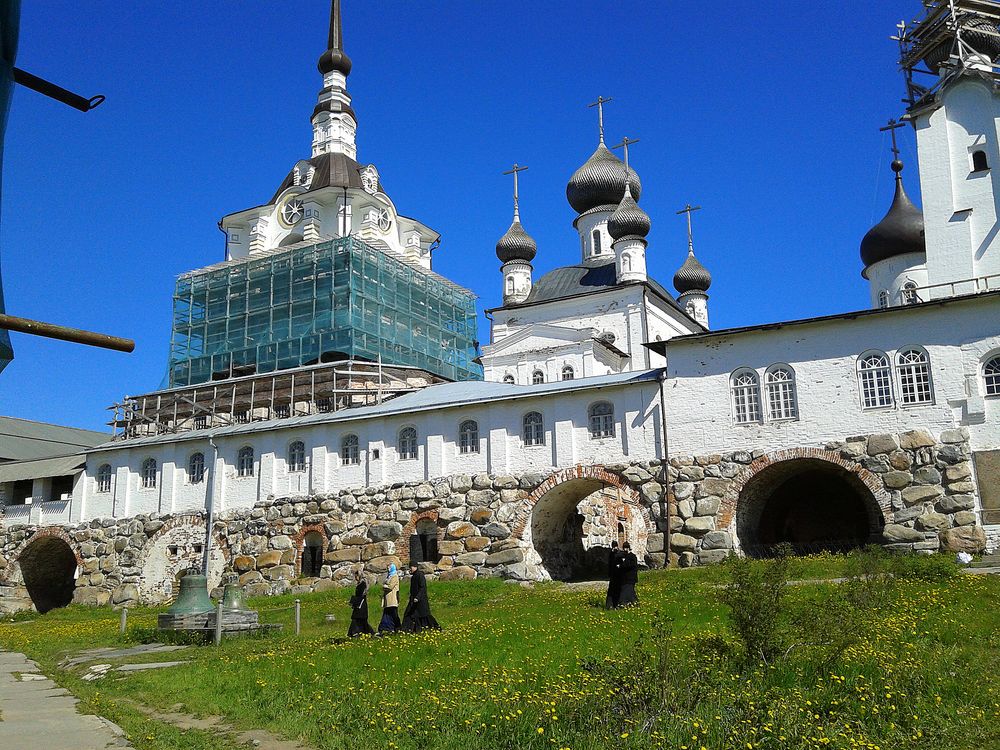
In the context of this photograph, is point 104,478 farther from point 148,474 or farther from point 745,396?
point 745,396

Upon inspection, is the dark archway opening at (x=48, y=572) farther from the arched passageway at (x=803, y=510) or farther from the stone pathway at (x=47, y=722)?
the stone pathway at (x=47, y=722)

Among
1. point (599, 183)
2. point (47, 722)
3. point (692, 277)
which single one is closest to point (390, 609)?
point (47, 722)

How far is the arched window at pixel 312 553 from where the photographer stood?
29234mm

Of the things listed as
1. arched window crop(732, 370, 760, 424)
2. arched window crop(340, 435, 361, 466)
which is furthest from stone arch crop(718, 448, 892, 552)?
arched window crop(340, 435, 361, 466)

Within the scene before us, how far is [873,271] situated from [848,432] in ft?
50.4

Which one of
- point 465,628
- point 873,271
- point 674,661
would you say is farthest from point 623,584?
point 873,271

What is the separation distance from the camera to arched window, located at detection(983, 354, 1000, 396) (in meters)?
22.1

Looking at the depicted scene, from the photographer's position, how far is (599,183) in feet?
151

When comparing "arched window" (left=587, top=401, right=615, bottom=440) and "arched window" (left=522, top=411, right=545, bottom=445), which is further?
"arched window" (left=522, top=411, right=545, bottom=445)

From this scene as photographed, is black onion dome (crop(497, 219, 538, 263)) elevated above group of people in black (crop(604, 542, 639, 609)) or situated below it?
above

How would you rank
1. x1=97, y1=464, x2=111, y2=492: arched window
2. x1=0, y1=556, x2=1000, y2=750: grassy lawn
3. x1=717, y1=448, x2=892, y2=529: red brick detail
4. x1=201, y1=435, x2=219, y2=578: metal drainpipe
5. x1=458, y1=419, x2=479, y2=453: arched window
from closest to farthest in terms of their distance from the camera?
x1=0, y1=556, x2=1000, y2=750: grassy lawn
x1=717, y1=448, x2=892, y2=529: red brick detail
x1=458, y1=419, x2=479, y2=453: arched window
x1=201, y1=435, x2=219, y2=578: metal drainpipe
x1=97, y1=464, x2=111, y2=492: arched window

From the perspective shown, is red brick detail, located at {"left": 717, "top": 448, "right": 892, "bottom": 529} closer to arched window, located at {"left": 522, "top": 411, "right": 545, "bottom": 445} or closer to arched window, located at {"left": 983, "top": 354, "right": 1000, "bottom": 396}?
arched window, located at {"left": 983, "top": 354, "right": 1000, "bottom": 396}

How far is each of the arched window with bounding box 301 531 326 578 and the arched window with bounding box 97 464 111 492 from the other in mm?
9394

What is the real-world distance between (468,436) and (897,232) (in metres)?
18.7
